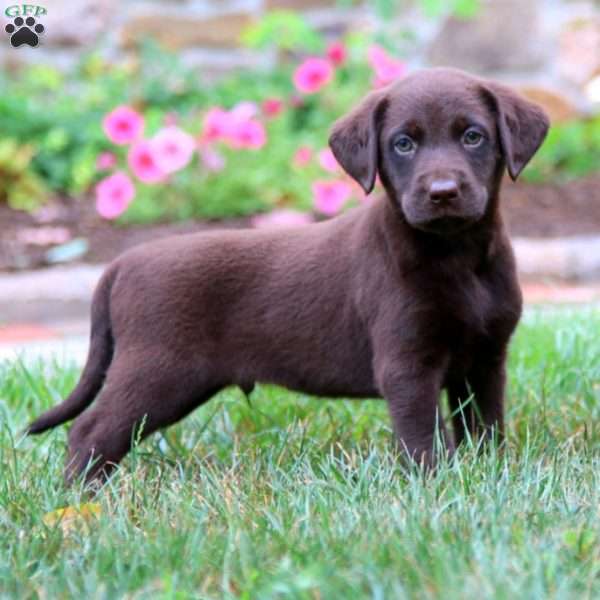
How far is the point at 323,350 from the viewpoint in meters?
3.61

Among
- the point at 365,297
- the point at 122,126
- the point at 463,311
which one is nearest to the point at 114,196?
the point at 122,126

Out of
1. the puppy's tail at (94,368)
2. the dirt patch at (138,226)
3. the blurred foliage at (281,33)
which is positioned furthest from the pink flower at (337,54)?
the puppy's tail at (94,368)

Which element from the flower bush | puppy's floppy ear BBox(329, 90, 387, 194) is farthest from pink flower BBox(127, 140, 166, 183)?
puppy's floppy ear BBox(329, 90, 387, 194)

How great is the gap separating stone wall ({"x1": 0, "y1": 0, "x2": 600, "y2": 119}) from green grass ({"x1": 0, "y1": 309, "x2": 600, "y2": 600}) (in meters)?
5.53

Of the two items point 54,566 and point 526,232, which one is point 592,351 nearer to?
point 54,566

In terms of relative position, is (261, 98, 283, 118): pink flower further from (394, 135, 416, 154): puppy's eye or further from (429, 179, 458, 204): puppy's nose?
(429, 179, 458, 204): puppy's nose

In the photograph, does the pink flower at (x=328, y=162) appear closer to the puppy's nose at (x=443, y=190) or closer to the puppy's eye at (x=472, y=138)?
the puppy's eye at (x=472, y=138)

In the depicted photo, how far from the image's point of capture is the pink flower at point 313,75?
321 inches

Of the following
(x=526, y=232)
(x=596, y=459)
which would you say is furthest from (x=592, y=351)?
(x=526, y=232)

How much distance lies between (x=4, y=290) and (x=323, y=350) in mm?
3617

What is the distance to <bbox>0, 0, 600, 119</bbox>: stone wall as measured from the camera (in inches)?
362

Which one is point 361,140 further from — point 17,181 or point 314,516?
point 17,181

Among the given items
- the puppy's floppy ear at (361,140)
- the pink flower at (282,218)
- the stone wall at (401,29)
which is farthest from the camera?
the stone wall at (401,29)

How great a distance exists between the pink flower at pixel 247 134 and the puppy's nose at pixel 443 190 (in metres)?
4.60
